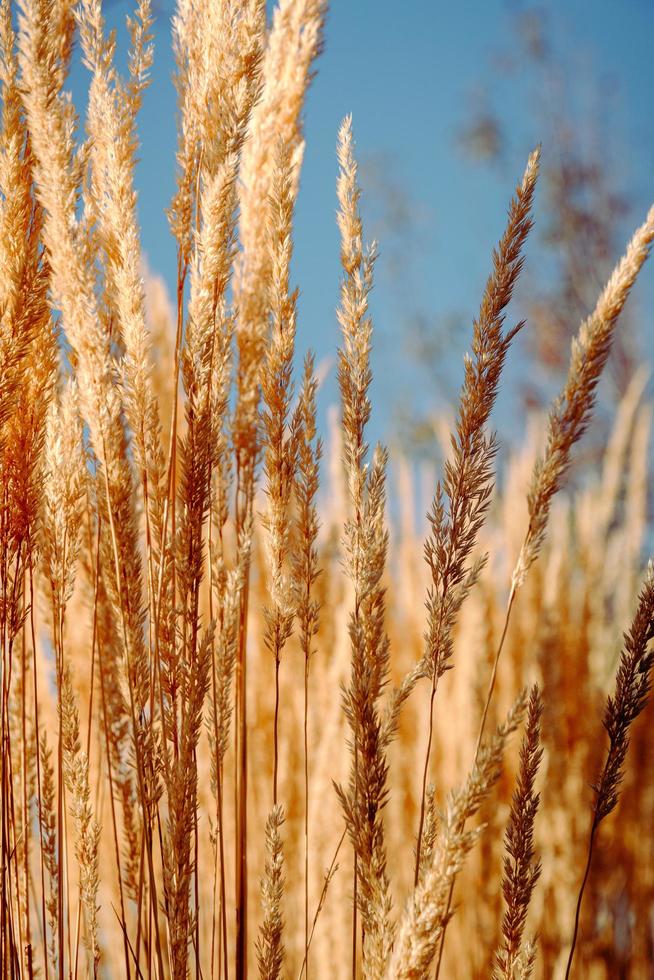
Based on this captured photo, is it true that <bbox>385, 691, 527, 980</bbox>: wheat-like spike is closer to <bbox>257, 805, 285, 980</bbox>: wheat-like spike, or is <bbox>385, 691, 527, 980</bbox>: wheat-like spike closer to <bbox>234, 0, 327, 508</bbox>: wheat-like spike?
<bbox>257, 805, 285, 980</bbox>: wheat-like spike

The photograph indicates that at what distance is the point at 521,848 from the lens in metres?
0.97

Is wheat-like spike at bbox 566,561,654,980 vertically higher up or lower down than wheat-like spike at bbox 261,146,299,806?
lower down

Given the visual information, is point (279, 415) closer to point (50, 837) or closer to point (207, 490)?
point (207, 490)

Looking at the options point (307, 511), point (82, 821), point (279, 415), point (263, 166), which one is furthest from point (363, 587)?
point (263, 166)

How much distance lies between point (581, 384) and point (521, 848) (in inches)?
21.1

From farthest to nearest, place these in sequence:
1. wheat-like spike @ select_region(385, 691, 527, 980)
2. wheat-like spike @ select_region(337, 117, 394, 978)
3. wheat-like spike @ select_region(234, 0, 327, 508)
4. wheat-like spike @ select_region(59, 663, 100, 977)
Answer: wheat-like spike @ select_region(234, 0, 327, 508)
wheat-like spike @ select_region(59, 663, 100, 977)
wheat-like spike @ select_region(337, 117, 394, 978)
wheat-like spike @ select_region(385, 691, 527, 980)

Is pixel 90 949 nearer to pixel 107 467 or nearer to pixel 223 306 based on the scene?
pixel 107 467

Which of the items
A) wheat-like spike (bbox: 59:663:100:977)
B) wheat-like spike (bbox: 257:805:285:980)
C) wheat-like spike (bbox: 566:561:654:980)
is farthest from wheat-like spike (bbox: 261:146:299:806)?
wheat-like spike (bbox: 566:561:654:980)

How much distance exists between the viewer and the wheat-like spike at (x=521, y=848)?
970mm

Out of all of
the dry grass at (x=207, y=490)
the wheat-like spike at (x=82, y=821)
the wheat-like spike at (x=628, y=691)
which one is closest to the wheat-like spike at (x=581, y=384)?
the dry grass at (x=207, y=490)

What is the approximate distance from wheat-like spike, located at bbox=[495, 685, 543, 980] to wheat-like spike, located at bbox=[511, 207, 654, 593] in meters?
0.18

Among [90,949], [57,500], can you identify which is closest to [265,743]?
[90,949]

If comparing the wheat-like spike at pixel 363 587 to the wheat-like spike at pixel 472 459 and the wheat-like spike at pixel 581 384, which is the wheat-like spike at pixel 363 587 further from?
the wheat-like spike at pixel 581 384

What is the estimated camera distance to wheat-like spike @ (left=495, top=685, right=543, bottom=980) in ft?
3.18
